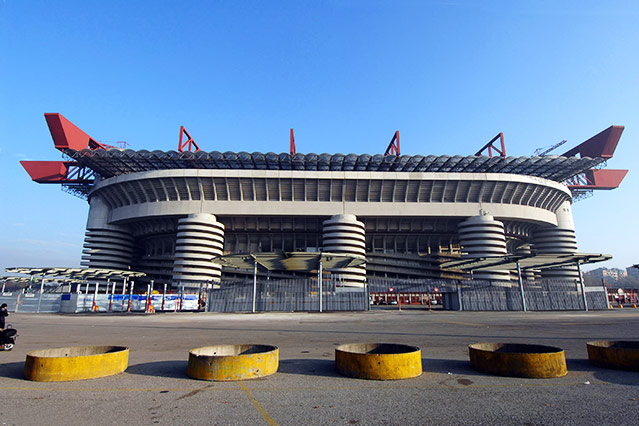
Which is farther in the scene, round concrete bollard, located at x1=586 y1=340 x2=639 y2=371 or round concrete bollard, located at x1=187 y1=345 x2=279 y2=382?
round concrete bollard, located at x1=586 y1=340 x2=639 y2=371

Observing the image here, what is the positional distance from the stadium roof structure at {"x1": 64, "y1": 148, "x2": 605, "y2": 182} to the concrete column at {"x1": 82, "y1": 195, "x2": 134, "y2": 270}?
6690mm

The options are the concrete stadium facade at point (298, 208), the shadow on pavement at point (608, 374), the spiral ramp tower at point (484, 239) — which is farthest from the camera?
the spiral ramp tower at point (484, 239)

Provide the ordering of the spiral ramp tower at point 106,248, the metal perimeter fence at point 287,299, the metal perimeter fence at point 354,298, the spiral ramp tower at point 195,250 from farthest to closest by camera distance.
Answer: the spiral ramp tower at point 106,248 < the spiral ramp tower at point 195,250 < the metal perimeter fence at point 354,298 < the metal perimeter fence at point 287,299

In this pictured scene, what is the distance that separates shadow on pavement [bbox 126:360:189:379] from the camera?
684cm

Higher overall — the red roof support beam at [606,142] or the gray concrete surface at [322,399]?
the red roof support beam at [606,142]

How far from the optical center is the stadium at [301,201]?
5031 centimetres

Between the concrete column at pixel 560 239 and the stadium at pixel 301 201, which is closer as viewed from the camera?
the stadium at pixel 301 201

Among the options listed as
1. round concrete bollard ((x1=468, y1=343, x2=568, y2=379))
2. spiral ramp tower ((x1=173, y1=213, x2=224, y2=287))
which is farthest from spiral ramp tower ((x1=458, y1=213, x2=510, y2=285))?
round concrete bollard ((x1=468, y1=343, x2=568, y2=379))

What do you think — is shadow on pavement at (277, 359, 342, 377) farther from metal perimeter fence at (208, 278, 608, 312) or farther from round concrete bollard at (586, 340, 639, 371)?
metal perimeter fence at (208, 278, 608, 312)

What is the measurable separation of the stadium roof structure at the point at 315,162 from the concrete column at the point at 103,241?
6.69 m

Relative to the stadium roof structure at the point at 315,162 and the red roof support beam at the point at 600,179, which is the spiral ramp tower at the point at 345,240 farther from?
the red roof support beam at the point at 600,179

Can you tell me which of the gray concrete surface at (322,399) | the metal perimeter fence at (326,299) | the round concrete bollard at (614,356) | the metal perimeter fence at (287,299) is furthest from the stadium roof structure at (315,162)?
the gray concrete surface at (322,399)

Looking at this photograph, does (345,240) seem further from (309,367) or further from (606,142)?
(606,142)

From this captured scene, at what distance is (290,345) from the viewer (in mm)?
11070
